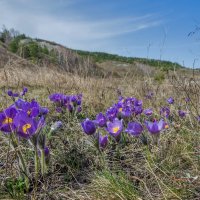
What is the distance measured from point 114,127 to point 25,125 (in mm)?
652

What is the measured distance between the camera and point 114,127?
2252 mm

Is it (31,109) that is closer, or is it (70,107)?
(31,109)

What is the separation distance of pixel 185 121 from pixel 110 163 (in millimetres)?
928

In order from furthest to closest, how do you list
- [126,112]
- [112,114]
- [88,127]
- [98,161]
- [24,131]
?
[126,112] < [112,114] < [98,161] < [88,127] < [24,131]

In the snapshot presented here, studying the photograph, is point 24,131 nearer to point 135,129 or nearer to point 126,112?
point 135,129

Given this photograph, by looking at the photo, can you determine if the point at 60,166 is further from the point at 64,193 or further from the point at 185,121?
the point at 185,121

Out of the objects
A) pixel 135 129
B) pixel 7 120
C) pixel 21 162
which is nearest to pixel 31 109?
pixel 7 120

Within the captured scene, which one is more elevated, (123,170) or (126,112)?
(126,112)

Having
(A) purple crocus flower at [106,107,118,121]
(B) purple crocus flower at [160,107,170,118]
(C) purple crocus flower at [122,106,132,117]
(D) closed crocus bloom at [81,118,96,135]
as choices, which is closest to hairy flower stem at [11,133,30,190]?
(D) closed crocus bloom at [81,118,96,135]

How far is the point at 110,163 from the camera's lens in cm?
222

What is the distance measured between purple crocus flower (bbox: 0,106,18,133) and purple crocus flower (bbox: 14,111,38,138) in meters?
0.03

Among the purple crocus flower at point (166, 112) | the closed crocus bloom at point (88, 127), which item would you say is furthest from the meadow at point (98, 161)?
the purple crocus flower at point (166, 112)

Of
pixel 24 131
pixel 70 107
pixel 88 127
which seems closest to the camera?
pixel 24 131

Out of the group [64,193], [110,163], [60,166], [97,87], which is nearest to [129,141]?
[110,163]
